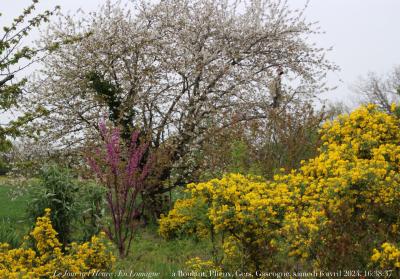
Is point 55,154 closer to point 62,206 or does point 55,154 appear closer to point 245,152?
point 245,152

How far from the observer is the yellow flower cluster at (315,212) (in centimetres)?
435

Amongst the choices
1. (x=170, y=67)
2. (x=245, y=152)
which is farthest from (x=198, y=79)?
(x=245, y=152)

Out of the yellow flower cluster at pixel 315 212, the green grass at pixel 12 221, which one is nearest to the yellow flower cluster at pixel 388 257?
the yellow flower cluster at pixel 315 212

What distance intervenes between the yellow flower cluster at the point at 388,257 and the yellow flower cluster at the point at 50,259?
2.92m

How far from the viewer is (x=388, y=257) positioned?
3830 mm

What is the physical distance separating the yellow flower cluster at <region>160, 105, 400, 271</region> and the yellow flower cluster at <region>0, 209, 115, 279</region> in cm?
139

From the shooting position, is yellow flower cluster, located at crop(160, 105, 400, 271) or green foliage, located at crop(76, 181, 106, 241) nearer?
yellow flower cluster, located at crop(160, 105, 400, 271)

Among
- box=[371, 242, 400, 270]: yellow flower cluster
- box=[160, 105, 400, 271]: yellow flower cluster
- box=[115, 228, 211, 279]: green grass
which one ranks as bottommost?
box=[115, 228, 211, 279]: green grass

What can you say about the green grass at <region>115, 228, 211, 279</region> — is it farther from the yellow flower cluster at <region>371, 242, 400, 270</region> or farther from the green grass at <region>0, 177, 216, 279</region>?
the yellow flower cluster at <region>371, 242, 400, 270</region>

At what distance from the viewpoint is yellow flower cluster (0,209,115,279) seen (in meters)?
5.11

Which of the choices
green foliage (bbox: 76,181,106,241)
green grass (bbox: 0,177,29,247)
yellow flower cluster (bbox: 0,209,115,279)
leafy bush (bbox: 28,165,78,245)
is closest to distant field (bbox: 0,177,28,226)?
green grass (bbox: 0,177,29,247)

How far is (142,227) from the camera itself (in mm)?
11539

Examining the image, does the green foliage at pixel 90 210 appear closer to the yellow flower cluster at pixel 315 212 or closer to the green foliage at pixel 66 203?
the green foliage at pixel 66 203

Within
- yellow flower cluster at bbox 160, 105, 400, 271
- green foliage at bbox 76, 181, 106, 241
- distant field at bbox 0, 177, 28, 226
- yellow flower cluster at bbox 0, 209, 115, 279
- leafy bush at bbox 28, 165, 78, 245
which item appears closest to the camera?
yellow flower cluster at bbox 160, 105, 400, 271
